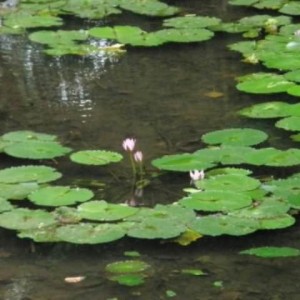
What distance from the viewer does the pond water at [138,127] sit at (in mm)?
2676

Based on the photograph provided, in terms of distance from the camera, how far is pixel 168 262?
279 cm

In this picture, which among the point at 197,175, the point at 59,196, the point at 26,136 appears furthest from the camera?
the point at 26,136

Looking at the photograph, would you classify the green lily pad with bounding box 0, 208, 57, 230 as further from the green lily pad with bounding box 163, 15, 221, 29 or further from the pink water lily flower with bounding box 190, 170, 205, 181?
the green lily pad with bounding box 163, 15, 221, 29

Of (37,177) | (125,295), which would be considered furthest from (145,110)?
(125,295)

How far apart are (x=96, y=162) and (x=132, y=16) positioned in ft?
7.68

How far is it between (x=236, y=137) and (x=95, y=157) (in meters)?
0.51

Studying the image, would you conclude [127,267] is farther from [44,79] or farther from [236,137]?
[44,79]

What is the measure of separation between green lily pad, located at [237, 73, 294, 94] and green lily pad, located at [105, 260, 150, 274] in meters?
1.57

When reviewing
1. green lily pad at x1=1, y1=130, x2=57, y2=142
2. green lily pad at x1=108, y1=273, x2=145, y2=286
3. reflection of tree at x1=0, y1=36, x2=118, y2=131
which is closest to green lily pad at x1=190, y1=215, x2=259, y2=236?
green lily pad at x1=108, y1=273, x2=145, y2=286

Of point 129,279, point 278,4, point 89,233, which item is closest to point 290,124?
point 89,233

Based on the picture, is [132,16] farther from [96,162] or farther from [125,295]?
[125,295]

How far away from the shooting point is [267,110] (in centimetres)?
392

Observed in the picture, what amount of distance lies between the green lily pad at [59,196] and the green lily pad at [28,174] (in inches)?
3.5

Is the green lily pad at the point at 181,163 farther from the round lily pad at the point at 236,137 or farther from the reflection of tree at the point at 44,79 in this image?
the reflection of tree at the point at 44,79
